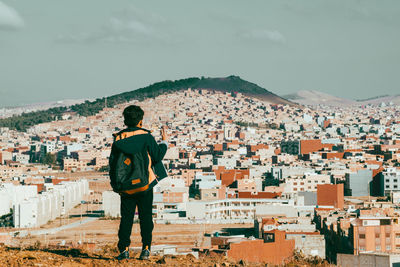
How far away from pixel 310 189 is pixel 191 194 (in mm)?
5325

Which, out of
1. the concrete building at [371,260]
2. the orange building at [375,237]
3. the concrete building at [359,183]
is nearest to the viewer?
the concrete building at [371,260]

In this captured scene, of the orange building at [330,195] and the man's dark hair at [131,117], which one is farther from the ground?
the man's dark hair at [131,117]

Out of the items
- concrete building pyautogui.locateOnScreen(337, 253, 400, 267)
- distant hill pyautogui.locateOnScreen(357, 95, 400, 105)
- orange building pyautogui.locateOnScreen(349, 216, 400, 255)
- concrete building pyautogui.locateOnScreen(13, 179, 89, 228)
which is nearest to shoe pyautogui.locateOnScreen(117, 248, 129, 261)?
concrete building pyautogui.locateOnScreen(337, 253, 400, 267)

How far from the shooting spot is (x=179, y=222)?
91.5 ft

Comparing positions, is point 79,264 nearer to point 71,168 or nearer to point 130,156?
point 130,156

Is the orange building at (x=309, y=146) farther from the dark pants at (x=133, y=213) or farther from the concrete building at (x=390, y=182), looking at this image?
the dark pants at (x=133, y=213)

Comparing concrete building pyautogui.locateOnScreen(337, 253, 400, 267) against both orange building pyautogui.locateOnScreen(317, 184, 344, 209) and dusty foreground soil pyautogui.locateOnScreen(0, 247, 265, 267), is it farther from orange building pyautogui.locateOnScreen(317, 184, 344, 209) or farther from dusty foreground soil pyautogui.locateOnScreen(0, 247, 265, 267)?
orange building pyautogui.locateOnScreen(317, 184, 344, 209)

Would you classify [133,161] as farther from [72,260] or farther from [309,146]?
[309,146]

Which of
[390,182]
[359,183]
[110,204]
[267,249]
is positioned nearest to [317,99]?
[359,183]

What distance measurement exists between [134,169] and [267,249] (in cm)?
1052

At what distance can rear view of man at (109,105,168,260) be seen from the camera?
16.6 ft

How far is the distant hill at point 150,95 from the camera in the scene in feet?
316

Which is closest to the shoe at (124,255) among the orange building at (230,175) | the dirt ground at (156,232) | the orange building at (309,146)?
the dirt ground at (156,232)

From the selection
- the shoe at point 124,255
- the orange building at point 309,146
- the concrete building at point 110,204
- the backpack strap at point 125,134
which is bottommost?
the concrete building at point 110,204
